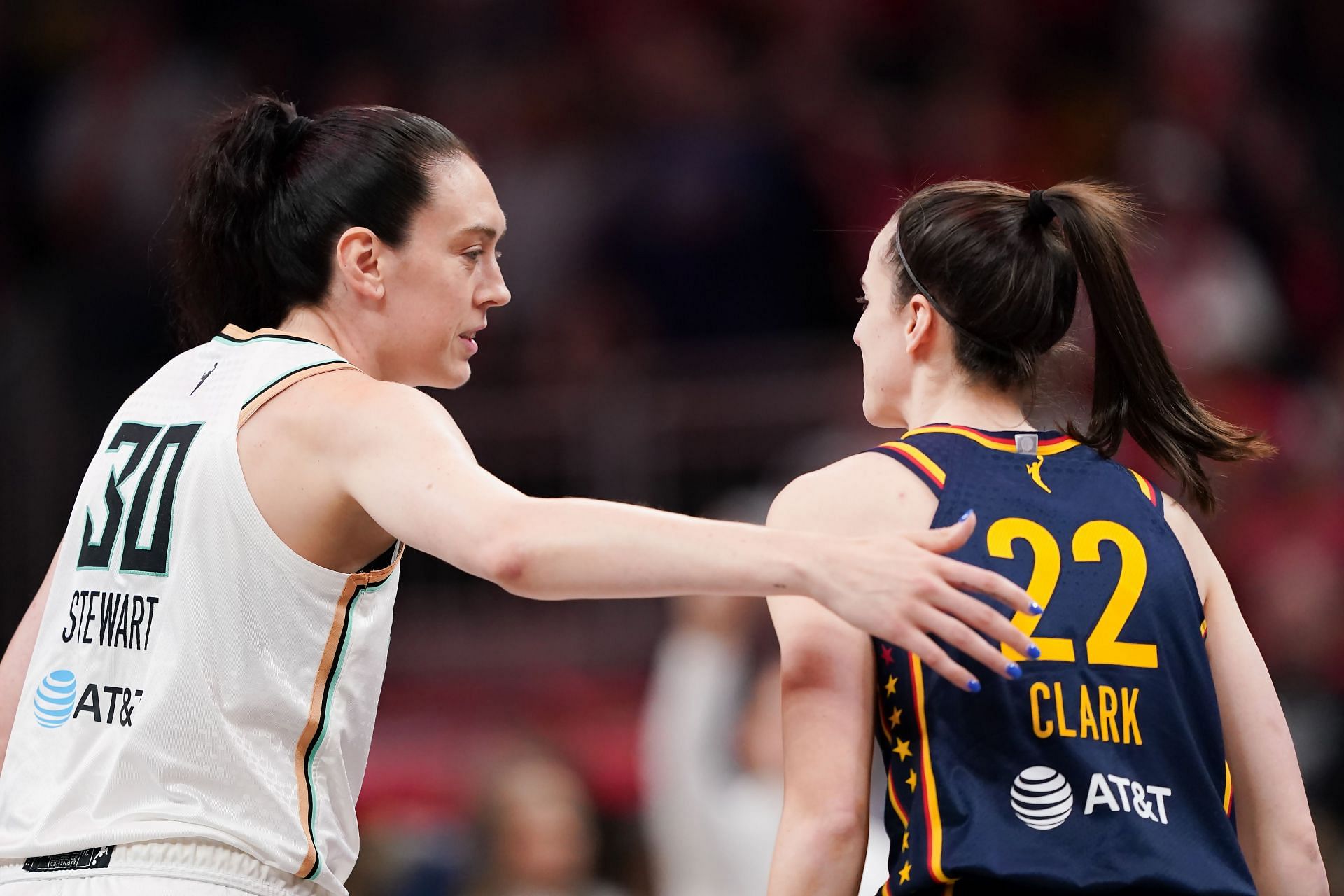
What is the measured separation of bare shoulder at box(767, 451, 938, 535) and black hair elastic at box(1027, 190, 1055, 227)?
52cm

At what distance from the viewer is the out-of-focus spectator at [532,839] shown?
545cm

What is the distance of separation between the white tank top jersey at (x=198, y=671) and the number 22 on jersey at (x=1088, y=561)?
1.10 metres

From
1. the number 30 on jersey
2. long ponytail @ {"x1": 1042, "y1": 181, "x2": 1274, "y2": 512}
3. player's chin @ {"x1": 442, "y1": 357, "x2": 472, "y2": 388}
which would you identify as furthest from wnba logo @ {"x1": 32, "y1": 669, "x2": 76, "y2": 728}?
long ponytail @ {"x1": 1042, "y1": 181, "x2": 1274, "y2": 512}

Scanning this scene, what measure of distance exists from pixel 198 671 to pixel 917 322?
1385 millimetres

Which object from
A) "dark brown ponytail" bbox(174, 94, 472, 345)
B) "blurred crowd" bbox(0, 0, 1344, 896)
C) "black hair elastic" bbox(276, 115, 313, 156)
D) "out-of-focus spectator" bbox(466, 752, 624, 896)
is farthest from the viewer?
"blurred crowd" bbox(0, 0, 1344, 896)

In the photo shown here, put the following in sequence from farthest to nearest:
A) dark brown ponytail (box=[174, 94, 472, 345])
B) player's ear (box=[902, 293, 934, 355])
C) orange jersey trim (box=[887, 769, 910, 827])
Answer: dark brown ponytail (box=[174, 94, 472, 345]), player's ear (box=[902, 293, 934, 355]), orange jersey trim (box=[887, 769, 910, 827])

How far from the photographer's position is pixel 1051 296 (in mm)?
2850

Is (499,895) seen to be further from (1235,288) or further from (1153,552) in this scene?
(1235,288)

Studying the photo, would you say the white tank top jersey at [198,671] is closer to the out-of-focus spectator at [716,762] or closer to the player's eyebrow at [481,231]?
the player's eyebrow at [481,231]

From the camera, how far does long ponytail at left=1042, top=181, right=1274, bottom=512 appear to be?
2861 millimetres

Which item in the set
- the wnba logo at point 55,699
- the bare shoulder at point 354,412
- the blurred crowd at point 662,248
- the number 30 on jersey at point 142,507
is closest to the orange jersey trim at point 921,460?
the bare shoulder at point 354,412

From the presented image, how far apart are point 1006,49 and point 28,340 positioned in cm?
604

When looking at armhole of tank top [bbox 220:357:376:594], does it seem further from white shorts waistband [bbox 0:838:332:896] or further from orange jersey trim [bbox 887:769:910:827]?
orange jersey trim [bbox 887:769:910:827]

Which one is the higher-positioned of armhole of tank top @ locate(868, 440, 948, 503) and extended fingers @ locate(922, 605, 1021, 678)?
armhole of tank top @ locate(868, 440, 948, 503)
